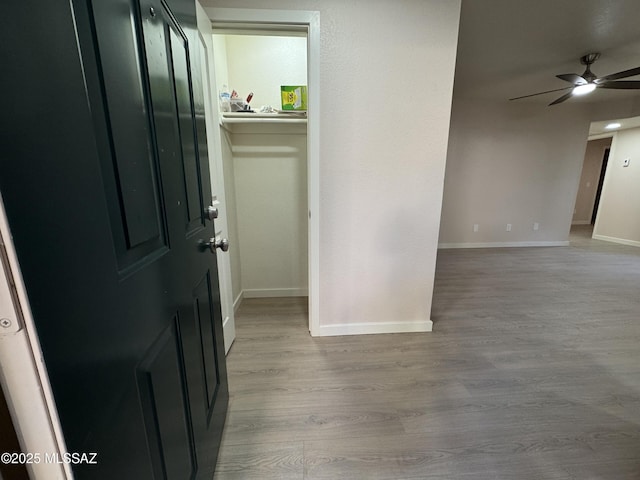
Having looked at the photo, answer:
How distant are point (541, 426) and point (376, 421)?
83cm

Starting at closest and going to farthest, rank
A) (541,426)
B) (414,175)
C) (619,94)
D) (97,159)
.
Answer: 1. (97,159)
2. (541,426)
3. (414,175)
4. (619,94)

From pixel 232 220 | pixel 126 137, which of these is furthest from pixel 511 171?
pixel 126 137

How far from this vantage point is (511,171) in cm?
451

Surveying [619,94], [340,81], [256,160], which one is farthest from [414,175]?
[619,94]

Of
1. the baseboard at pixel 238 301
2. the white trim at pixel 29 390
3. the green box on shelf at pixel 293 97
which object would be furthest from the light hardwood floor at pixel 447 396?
the green box on shelf at pixel 293 97

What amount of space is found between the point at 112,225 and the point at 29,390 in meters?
0.26

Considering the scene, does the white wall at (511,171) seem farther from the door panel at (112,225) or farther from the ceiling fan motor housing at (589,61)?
the door panel at (112,225)

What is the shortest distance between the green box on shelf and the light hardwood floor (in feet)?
5.95

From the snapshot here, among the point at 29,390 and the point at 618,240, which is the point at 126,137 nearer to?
the point at 29,390

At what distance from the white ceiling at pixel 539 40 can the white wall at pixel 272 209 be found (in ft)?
5.63

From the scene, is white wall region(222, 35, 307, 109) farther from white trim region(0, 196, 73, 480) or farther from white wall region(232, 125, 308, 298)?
white trim region(0, 196, 73, 480)

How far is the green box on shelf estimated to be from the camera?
221 cm

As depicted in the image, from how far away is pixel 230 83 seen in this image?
2391mm

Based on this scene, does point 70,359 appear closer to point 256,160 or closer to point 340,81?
point 340,81
